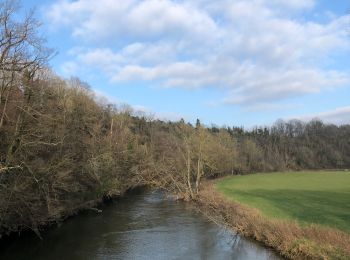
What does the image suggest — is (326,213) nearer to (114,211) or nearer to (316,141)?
(114,211)

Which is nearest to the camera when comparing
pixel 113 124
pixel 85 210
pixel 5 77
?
pixel 5 77

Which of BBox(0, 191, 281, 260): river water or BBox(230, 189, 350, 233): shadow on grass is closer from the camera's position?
BBox(0, 191, 281, 260): river water

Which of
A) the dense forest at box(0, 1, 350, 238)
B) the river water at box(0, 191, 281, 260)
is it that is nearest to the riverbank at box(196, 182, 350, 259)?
the river water at box(0, 191, 281, 260)

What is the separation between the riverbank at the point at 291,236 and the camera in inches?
776

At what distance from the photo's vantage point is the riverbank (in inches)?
776

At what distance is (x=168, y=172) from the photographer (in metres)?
56.6

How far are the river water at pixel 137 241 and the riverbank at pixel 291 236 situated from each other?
2.16ft

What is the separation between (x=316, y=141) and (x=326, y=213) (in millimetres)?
134103

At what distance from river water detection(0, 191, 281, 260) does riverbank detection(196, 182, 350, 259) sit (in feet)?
2.16

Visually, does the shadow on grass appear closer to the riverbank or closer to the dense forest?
the riverbank

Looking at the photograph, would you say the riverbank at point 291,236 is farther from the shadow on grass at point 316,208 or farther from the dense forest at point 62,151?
the dense forest at point 62,151

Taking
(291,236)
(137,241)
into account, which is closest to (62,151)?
(137,241)

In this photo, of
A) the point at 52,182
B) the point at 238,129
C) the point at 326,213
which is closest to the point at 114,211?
the point at 52,182

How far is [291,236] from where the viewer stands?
74.1ft
